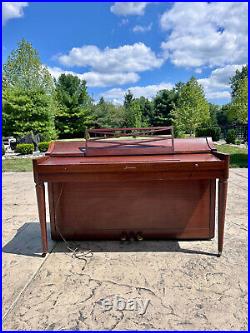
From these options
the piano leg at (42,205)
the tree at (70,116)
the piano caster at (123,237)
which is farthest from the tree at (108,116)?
the piano leg at (42,205)

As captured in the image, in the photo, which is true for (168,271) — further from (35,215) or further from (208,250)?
(35,215)

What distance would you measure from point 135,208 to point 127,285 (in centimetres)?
84

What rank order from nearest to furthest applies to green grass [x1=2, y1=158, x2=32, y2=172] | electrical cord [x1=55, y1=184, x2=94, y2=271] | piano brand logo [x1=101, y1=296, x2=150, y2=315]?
piano brand logo [x1=101, y1=296, x2=150, y2=315]
electrical cord [x1=55, y1=184, x2=94, y2=271]
green grass [x1=2, y1=158, x2=32, y2=172]

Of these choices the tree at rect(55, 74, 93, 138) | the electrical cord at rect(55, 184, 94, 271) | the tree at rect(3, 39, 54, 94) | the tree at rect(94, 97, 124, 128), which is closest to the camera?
the electrical cord at rect(55, 184, 94, 271)

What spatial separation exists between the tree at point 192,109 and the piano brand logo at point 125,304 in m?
22.1

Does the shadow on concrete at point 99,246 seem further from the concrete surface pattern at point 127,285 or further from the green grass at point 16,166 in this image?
the green grass at point 16,166

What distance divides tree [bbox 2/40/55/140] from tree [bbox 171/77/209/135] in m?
11.7

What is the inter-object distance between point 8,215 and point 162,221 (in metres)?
2.50

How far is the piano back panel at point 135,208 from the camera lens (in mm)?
2697

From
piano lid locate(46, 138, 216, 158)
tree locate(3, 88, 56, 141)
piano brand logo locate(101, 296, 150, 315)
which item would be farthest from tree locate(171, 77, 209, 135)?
piano brand logo locate(101, 296, 150, 315)

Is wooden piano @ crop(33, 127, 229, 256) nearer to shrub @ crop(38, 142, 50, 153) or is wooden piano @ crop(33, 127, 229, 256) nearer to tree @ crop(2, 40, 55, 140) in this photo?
shrub @ crop(38, 142, 50, 153)

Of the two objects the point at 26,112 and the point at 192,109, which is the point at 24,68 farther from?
the point at 192,109

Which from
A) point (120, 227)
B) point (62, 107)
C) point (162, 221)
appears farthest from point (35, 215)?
point (62, 107)

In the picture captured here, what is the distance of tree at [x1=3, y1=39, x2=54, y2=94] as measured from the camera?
55.9 feet
